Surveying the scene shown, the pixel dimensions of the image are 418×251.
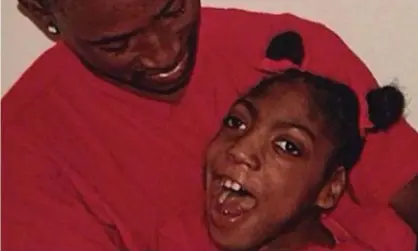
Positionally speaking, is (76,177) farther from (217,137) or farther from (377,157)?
(377,157)

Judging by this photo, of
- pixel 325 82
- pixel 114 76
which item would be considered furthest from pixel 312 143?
pixel 114 76

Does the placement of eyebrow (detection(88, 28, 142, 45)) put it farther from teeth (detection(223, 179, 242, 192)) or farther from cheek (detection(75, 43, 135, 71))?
teeth (detection(223, 179, 242, 192))

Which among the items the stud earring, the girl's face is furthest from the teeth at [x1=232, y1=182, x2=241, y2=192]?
the stud earring

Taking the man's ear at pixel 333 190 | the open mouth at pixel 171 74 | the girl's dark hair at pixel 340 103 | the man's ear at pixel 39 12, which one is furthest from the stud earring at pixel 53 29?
the man's ear at pixel 333 190

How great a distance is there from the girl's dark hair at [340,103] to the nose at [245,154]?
59 millimetres

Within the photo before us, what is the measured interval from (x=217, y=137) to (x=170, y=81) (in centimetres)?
7

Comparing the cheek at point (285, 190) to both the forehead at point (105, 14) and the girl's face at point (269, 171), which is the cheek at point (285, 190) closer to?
the girl's face at point (269, 171)

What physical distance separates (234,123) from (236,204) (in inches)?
3.3

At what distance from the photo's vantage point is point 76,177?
92 centimetres

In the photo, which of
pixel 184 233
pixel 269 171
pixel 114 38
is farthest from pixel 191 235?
pixel 114 38

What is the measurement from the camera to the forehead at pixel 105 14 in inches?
34.9

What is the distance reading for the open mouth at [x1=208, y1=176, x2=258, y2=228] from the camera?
88 cm

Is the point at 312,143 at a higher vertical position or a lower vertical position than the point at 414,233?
higher

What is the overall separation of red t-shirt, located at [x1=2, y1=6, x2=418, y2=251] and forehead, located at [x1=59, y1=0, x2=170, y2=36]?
47mm
